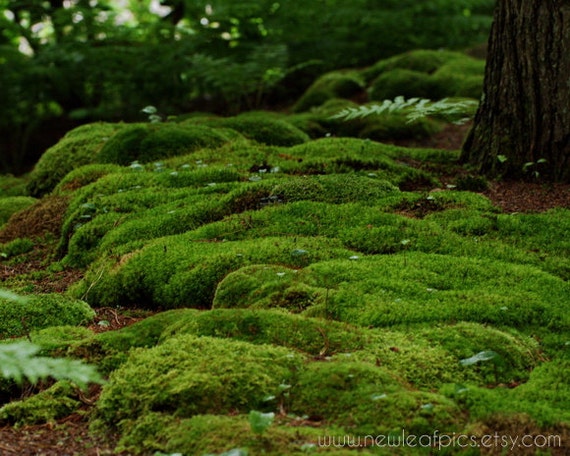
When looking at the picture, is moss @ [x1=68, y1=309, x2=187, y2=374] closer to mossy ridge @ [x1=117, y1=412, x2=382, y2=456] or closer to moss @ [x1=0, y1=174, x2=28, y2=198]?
mossy ridge @ [x1=117, y1=412, x2=382, y2=456]

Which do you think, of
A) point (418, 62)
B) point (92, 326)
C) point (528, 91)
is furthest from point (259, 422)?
point (418, 62)

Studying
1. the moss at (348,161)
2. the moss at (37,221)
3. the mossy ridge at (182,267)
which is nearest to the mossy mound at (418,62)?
the moss at (348,161)

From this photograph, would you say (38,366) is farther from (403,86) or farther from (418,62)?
(418,62)

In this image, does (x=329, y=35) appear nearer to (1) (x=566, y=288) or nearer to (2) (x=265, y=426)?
(1) (x=566, y=288)

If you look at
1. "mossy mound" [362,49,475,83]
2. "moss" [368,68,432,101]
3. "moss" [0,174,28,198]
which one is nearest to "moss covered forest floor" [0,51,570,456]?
"moss" [0,174,28,198]

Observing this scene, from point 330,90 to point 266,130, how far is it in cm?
389

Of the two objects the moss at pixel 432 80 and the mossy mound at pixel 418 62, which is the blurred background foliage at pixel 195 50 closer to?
the mossy mound at pixel 418 62

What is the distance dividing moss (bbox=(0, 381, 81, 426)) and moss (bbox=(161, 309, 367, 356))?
0.61m

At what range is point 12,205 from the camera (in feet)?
25.1

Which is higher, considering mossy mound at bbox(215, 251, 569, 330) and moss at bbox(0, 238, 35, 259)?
mossy mound at bbox(215, 251, 569, 330)

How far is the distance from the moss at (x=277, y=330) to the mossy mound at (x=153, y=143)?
4010mm

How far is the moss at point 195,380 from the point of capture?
126 inches

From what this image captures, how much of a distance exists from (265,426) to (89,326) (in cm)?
216

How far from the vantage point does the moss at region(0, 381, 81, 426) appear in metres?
3.40
